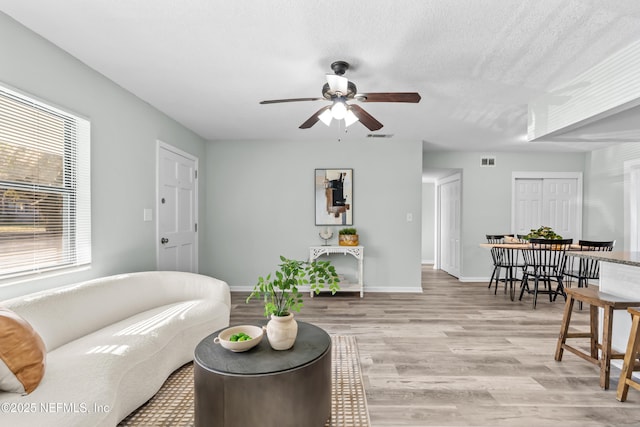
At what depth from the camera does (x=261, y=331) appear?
1.96 m

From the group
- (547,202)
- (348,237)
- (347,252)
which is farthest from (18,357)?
(547,202)

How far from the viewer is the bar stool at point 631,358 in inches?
81.9

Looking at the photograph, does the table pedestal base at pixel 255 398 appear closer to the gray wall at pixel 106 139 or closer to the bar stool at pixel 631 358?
the gray wall at pixel 106 139

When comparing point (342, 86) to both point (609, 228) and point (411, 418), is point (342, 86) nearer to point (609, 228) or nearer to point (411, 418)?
point (411, 418)

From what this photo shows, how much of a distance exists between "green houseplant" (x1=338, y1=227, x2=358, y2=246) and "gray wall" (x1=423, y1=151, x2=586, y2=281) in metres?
2.24

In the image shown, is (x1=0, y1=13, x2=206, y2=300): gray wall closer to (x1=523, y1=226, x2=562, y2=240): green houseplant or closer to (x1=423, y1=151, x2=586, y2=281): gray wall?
(x1=423, y1=151, x2=586, y2=281): gray wall

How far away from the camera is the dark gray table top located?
1.65 m

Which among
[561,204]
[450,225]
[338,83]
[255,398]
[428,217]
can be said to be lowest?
[255,398]

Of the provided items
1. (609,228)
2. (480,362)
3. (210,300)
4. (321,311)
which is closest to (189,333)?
(210,300)

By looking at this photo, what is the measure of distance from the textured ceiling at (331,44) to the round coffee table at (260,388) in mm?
1949

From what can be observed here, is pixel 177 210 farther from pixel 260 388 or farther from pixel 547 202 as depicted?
pixel 547 202

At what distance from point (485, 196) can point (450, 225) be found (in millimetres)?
1032

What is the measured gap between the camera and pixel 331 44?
2.31 meters

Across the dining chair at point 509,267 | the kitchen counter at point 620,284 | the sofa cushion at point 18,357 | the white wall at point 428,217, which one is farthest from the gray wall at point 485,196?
the sofa cushion at point 18,357
